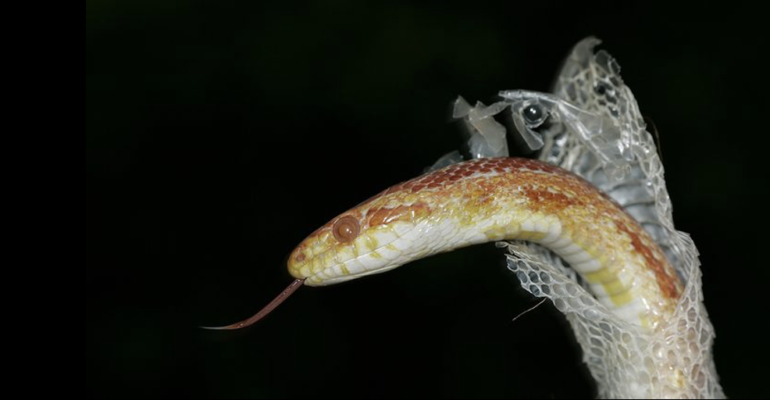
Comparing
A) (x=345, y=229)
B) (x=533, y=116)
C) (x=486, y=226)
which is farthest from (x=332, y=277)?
(x=533, y=116)

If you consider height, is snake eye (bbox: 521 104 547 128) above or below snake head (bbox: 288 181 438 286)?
above

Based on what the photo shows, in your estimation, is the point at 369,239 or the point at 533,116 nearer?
the point at 369,239

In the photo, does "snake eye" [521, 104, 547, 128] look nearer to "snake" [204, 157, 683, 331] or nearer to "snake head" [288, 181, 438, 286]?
"snake" [204, 157, 683, 331]

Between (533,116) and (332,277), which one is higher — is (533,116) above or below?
above

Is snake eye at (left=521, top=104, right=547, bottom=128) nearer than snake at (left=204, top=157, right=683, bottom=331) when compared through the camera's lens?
No

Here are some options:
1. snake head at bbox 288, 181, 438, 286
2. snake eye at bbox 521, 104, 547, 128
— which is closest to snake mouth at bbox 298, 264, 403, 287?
snake head at bbox 288, 181, 438, 286

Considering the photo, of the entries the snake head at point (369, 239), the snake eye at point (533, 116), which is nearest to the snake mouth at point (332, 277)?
the snake head at point (369, 239)

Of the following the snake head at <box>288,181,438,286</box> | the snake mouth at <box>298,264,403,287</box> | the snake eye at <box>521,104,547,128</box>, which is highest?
the snake eye at <box>521,104,547,128</box>

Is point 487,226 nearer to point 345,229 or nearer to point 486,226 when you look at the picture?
point 486,226
